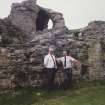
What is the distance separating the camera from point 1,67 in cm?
2097

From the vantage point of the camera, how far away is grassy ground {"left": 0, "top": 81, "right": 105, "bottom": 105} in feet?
59.7

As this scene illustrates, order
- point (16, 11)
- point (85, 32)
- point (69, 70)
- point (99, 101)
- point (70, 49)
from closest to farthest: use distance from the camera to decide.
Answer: point (99, 101)
point (69, 70)
point (70, 49)
point (85, 32)
point (16, 11)

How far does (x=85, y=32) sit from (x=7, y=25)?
6139 millimetres

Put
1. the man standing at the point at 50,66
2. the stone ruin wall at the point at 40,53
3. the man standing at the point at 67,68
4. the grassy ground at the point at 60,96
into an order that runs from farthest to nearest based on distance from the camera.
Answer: the stone ruin wall at the point at 40,53 → the man standing at the point at 67,68 → the man standing at the point at 50,66 → the grassy ground at the point at 60,96

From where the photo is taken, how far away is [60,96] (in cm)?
1948

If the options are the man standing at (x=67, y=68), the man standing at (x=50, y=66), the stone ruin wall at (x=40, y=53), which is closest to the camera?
the man standing at (x=50, y=66)

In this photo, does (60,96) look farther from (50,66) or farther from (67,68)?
(67,68)

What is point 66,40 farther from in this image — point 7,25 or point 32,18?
point 32,18

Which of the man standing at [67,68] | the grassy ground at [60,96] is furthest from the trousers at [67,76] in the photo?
the grassy ground at [60,96]

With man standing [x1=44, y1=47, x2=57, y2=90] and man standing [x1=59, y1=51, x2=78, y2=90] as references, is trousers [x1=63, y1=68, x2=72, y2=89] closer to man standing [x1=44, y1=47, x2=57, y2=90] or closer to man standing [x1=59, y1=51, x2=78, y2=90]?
man standing [x1=59, y1=51, x2=78, y2=90]

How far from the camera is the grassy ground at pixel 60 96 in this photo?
1820 centimetres

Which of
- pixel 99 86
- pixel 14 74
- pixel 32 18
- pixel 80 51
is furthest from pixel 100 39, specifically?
pixel 32 18

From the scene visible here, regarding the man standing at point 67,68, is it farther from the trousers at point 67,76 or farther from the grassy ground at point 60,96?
the grassy ground at point 60,96

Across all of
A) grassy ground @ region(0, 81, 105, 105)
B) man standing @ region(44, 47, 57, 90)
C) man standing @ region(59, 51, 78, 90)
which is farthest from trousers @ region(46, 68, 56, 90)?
man standing @ region(59, 51, 78, 90)
